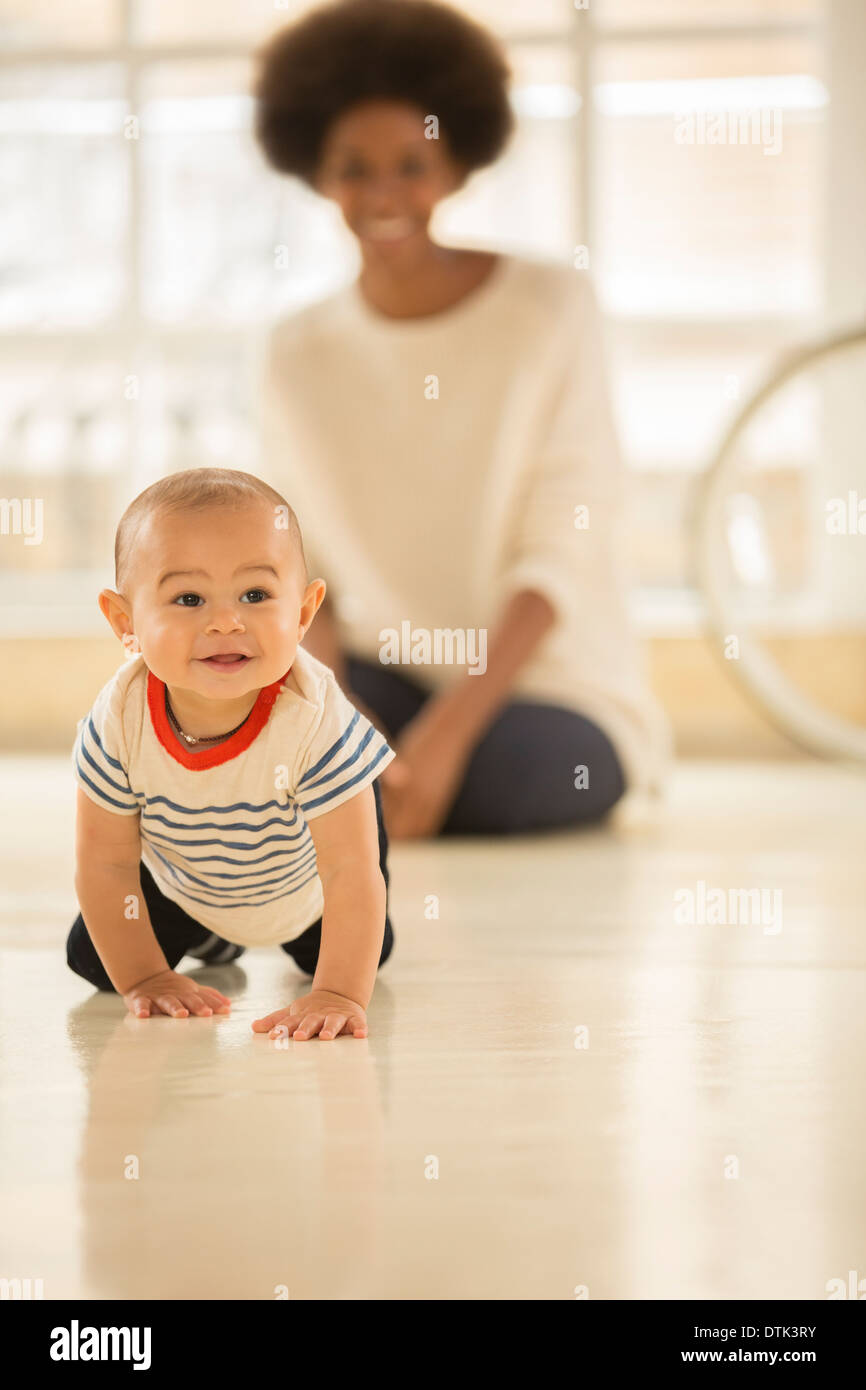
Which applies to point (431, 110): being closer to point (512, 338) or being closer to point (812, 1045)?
point (512, 338)

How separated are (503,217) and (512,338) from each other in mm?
941

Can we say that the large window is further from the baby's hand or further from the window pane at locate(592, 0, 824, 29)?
the baby's hand

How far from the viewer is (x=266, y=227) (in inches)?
108

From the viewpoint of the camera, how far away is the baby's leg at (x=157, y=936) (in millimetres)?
989

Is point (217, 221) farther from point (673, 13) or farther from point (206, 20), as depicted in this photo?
point (673, 13)

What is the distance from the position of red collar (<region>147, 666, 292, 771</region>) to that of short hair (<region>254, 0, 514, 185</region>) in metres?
1.08

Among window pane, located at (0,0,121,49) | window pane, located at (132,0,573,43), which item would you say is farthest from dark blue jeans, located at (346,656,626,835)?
window pane, located at (0,0,121,49)

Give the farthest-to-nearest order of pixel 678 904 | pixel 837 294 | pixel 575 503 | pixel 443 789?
pixel 837 294 < pixel 575 503 < pixel 443 789 < pixel 678 904

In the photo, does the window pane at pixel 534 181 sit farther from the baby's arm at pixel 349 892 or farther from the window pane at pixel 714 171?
the baby's arm at pixel 349 892

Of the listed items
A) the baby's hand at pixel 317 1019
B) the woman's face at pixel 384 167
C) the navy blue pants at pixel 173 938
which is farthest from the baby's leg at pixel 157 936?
the woman's face at pixel 384 167

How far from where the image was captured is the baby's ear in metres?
0.87

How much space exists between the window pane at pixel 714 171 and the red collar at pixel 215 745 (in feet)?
6.51

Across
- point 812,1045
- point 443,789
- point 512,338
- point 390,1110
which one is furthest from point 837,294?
point 390,1110

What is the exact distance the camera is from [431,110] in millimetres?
1732
